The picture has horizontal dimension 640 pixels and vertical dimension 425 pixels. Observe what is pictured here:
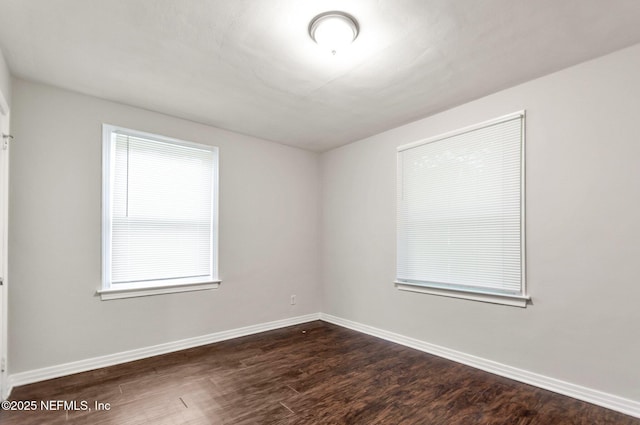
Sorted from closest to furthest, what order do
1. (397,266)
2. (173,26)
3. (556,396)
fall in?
(173,26) < (556,396) < (397,266)

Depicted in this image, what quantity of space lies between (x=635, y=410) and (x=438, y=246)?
1834 mm

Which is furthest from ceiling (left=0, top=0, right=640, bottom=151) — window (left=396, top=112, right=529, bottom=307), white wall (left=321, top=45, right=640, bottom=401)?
window (left=396, top=112, right=529, bottom=307)

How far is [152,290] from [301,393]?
1.89m

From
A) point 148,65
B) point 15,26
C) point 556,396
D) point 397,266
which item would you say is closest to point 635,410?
point 556,396

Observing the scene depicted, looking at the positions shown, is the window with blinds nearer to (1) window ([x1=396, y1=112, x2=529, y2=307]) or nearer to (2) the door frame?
(2) the door frame

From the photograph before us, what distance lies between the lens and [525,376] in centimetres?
274

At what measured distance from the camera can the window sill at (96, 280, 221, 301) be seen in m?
3.11

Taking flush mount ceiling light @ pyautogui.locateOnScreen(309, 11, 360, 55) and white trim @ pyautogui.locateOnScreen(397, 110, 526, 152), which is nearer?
flush mount ceiling light @ pyautogui.locateOnScreen(309, 11, 360, 55)

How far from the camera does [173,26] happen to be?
205 centimetres

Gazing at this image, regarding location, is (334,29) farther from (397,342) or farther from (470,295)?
(397,342)

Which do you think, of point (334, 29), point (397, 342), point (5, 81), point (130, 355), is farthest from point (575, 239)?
point (5, 81)

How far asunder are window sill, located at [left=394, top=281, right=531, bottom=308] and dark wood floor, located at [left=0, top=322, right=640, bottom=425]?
25.4 inches

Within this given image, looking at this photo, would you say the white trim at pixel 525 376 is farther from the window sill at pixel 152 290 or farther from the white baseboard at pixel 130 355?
the window sill at pixel 152 290

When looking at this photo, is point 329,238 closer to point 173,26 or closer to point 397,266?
point 397,266
